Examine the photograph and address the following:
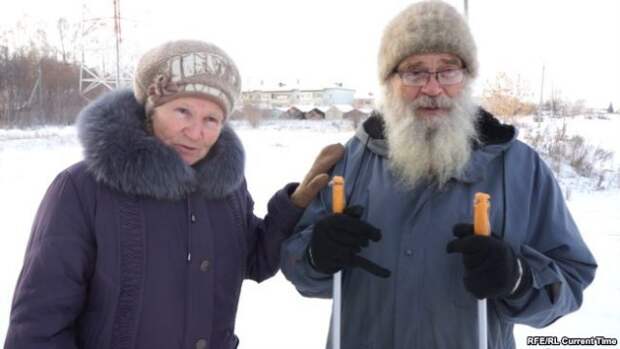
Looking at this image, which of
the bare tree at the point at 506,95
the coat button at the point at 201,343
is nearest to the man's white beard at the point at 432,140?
the coat button at the point at 201,343

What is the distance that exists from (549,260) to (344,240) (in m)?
0.72

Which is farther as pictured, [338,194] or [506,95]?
[506,95]

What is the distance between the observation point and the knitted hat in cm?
179

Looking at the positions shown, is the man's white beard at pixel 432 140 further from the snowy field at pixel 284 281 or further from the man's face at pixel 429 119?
the snowy field at pixel 284 281

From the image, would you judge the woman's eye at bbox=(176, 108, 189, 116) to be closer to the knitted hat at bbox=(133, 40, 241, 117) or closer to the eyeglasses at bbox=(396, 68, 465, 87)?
the knitted hat at bbox=(133, 40, 241, 117)

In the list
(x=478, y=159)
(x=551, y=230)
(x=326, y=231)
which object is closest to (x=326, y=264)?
(x=326, y=231)

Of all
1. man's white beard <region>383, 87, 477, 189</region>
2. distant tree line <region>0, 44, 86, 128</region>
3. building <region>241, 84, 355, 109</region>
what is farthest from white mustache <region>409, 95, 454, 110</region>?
building <region>241, 84, 355, 109</region>

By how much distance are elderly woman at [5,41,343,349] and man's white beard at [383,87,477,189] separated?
34cm

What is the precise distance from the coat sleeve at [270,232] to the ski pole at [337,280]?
293 millimetres

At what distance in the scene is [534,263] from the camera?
1.68 meters

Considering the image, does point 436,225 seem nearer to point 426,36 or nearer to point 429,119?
point 429,119

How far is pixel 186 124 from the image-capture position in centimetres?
180

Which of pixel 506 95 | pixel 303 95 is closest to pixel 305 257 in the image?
pixel 506 95

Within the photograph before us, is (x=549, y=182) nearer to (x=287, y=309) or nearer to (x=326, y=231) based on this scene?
(x=326, y=231)
